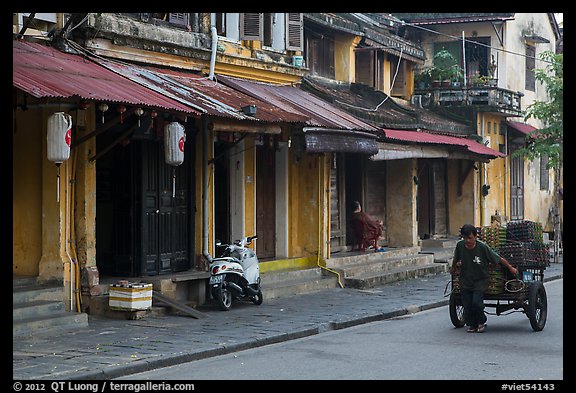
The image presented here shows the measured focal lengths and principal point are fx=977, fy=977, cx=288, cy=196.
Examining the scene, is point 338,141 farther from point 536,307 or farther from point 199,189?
point 536,307

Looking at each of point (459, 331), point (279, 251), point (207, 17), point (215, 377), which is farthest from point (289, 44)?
point (215, 377)

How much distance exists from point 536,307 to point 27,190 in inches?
300

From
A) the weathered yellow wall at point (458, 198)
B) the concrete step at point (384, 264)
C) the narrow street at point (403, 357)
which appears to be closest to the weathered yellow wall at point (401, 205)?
the concrete step at point (384, 264)

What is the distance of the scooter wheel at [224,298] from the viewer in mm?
15922

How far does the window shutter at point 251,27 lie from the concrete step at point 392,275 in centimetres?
532

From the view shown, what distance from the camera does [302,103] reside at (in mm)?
19922

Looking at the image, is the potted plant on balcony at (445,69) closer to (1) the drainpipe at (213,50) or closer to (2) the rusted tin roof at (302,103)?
(2) the rusted tin roof at (302,103)

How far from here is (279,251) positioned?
20.5 meters

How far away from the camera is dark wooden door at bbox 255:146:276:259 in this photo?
65.9 ft

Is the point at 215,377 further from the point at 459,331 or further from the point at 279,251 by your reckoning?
the point at 279,251

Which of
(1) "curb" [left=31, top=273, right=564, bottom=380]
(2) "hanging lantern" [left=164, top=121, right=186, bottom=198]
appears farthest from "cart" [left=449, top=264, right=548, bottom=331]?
(2) "hanging lantern" [left=164, top=121, right=186, bottom=198]

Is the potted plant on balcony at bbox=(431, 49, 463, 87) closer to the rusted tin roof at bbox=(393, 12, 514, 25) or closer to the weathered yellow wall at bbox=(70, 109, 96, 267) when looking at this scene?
the rusted tin roof at bbox=(393, 12, 514, 25)
